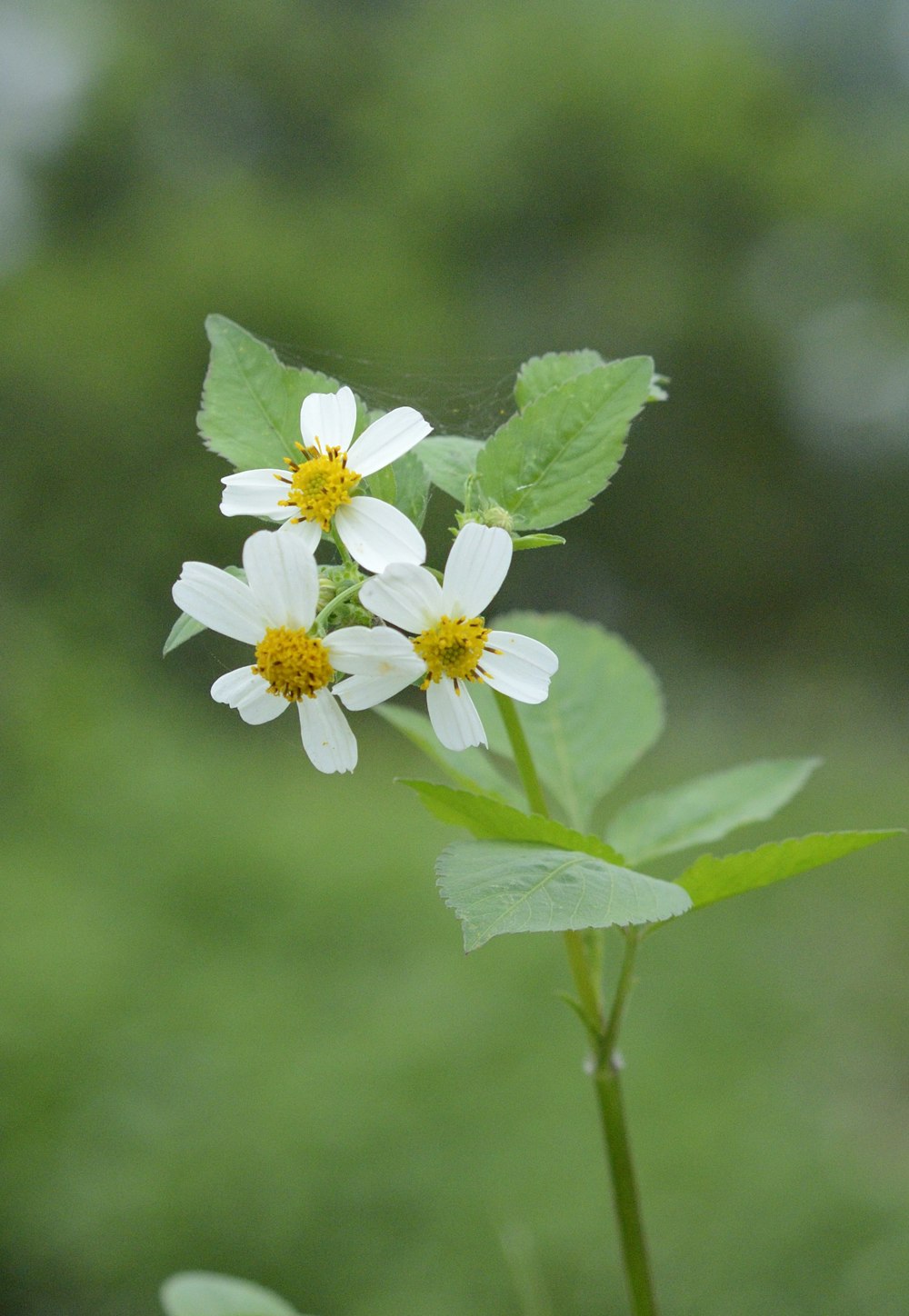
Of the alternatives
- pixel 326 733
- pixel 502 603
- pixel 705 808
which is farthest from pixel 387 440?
pixel 502 603

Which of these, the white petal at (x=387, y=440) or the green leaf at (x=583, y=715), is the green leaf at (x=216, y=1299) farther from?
the white petal at (x=387, y=440)

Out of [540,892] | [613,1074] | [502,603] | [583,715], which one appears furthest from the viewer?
[502,603]

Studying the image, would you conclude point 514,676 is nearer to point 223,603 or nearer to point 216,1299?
point 223,603

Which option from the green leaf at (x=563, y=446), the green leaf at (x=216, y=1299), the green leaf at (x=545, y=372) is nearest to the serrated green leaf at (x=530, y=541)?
the green leaf at (x=563, y=446)

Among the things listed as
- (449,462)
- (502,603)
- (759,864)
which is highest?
(502,603)

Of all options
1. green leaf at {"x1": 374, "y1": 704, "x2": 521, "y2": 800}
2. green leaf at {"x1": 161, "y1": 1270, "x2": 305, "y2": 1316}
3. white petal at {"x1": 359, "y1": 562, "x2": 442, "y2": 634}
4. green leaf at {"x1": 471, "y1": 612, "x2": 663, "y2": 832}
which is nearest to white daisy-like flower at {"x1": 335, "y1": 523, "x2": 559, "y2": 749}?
white petal at {"x1": 359, "y1": 562, "x2": 442, "y2": 634}

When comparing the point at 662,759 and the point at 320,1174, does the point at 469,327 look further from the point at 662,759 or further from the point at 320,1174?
the point at 320,1174

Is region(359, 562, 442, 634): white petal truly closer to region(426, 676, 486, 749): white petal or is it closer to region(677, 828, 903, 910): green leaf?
region(426, 676, 486, 749): white petal

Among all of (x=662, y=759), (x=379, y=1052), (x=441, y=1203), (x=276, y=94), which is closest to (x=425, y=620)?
(x=441, y=1203)
